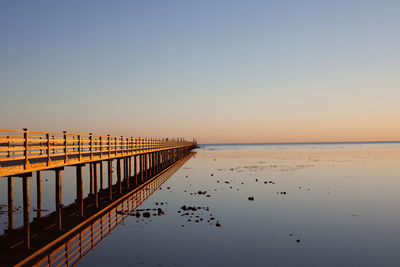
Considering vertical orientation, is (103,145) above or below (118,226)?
above

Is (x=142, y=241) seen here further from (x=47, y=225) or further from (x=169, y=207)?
(x=169, y=207)

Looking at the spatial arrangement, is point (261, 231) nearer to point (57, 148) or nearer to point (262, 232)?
point (262, 232)

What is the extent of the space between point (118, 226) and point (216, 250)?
575cm

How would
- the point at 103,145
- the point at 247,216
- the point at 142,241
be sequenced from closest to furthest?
1. the point at 142,241
2. the point at 247,216
3. the point at 103,145

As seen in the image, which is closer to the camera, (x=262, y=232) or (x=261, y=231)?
(x=262, y=232)

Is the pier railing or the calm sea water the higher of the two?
the pier railing

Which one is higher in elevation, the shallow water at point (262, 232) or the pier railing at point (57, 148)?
the pier railing at point (57, 148)

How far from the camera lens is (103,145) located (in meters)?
25.9

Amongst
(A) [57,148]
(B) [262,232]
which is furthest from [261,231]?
(A) [57,148]

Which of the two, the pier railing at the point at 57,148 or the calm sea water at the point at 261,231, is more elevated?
the pier railing at the point at 57,148

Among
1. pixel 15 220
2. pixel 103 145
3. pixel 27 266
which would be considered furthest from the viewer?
pixel 103 145

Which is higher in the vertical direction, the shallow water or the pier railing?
the pier railing

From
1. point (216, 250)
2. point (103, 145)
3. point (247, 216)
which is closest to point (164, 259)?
point (216, 250)

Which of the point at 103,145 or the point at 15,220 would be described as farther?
the point at 103,145
